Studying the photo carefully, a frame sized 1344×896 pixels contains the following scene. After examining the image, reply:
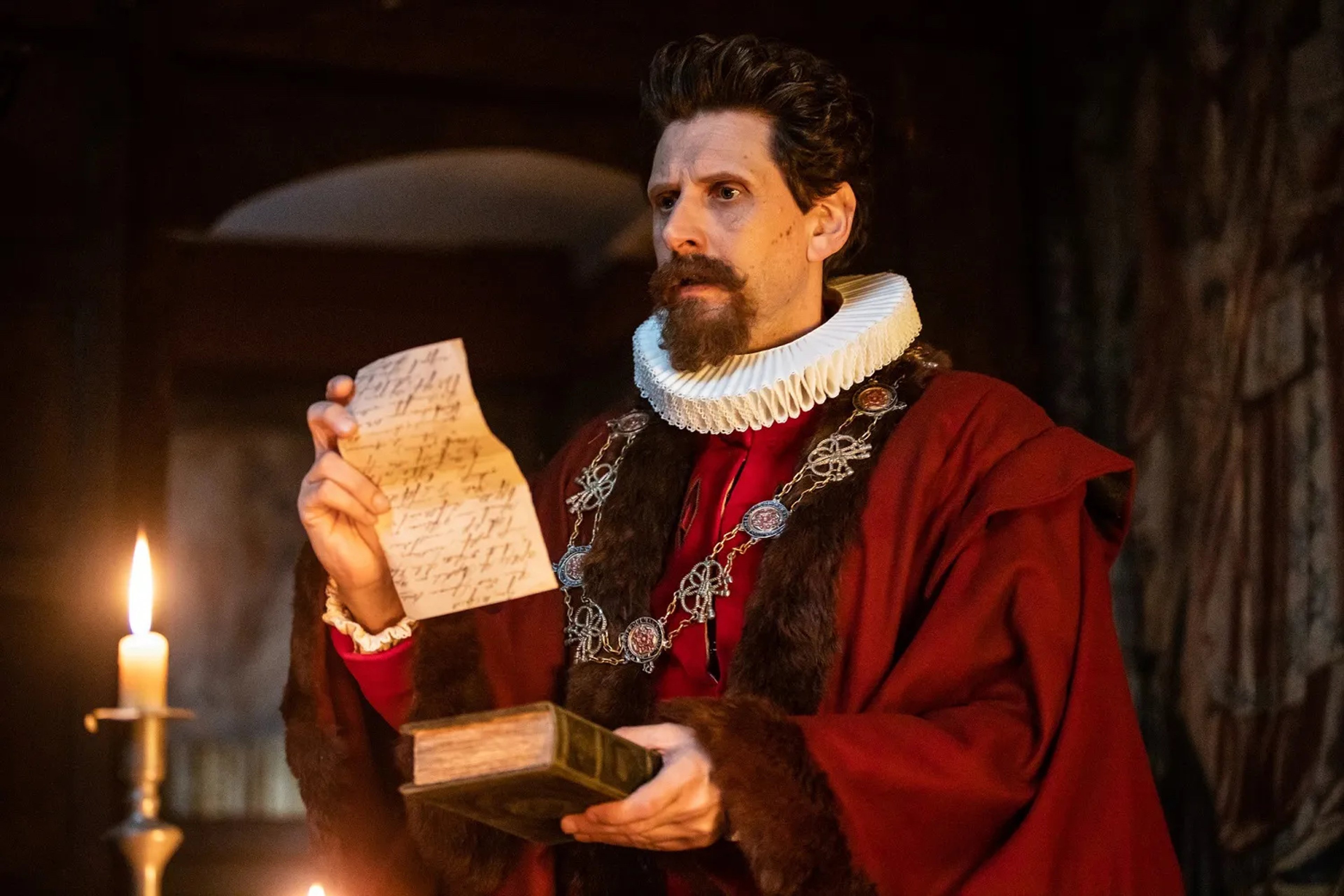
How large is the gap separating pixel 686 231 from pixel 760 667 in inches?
27.1

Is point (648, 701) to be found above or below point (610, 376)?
below

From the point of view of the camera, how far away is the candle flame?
1468 millimetres

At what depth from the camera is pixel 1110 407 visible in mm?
3920

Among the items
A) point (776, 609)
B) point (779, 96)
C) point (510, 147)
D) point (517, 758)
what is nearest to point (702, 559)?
point (776, 609)

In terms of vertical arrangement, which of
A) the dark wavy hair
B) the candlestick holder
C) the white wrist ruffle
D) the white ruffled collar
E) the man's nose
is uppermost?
the dark wavy hair

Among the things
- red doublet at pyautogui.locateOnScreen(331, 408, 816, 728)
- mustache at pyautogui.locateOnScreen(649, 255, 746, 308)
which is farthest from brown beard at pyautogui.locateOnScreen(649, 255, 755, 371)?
red doublet at pyautogui.locateOnScreen(331, 408, 816, 728)

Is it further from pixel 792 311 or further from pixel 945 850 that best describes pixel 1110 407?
pixel 945 850

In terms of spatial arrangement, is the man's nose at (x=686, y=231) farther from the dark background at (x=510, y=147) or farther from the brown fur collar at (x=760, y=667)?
the dark background at (x=510, y=147)

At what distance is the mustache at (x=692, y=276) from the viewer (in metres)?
2.41

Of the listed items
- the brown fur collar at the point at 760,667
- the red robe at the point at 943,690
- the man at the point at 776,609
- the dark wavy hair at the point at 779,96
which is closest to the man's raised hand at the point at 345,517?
the man at the point at 776,609

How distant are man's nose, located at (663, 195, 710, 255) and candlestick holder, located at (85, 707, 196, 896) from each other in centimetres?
123

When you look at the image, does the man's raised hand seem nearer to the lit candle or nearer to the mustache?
the lit candle

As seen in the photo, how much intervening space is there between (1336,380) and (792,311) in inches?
48.4

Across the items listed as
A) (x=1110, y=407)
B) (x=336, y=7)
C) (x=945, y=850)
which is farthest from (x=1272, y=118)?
(x=336, y=7)
